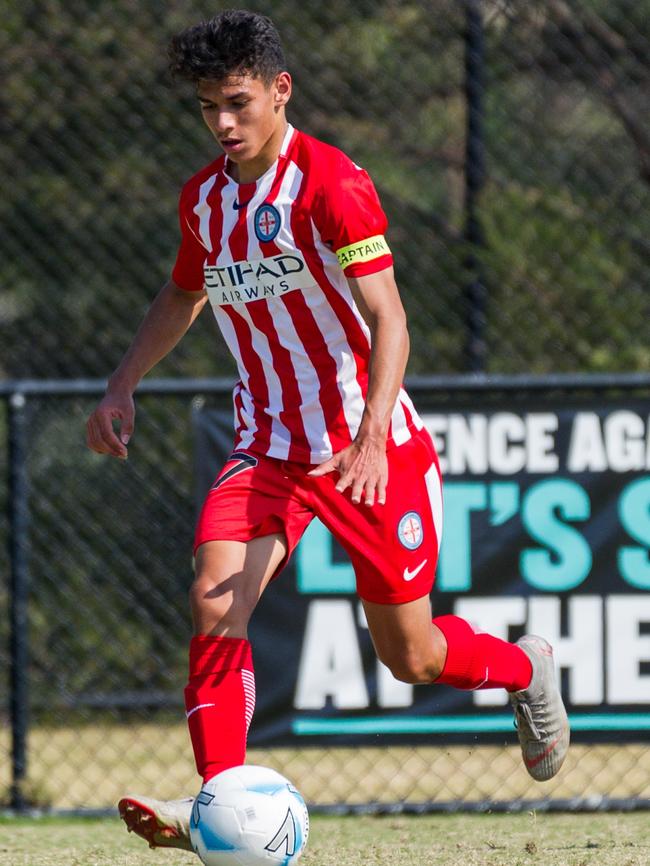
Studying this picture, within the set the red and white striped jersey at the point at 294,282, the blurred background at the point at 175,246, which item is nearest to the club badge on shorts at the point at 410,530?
the red and white striped jersey at the point at 294,282

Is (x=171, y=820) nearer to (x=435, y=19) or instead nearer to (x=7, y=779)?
(x=7, y=779)

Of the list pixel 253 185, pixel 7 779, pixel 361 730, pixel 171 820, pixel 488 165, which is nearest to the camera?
pixel 171 820

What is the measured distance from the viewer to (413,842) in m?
4.30

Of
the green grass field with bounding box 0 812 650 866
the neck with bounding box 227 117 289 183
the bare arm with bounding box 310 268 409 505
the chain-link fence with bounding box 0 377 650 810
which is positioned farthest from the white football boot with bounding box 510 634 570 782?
the neck with bounding box 227 117 289 183

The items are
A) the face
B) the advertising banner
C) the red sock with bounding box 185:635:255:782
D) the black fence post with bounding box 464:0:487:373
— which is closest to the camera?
the red sock with bounding box 185:635:255:782

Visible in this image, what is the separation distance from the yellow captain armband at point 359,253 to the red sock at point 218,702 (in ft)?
3.18

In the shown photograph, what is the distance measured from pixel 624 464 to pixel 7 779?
2968 millimetres

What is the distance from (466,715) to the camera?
5.00m

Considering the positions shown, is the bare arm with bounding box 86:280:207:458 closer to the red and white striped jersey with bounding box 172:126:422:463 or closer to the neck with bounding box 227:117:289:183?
the red and white striped jersey with bounding box 172:126:422:463

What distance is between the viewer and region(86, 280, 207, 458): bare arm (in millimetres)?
3916

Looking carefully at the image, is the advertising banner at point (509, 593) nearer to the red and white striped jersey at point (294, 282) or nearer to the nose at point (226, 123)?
the red and white striped jersey at point (294, 282)

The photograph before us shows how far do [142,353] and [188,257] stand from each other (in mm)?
302

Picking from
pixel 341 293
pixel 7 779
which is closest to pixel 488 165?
pixel 341 293

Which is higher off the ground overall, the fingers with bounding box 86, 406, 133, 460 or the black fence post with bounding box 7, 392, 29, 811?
the fingers with bounding box 86, 406, 133, 460
